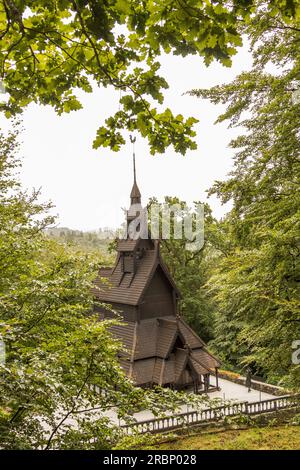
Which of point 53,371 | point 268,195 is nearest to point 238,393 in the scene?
point 268,195

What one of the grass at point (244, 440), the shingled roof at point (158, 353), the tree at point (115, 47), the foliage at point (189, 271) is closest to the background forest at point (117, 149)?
the tree at point (115, 47)

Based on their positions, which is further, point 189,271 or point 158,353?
point 189,271

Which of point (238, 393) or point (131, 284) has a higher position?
point (131, 284)

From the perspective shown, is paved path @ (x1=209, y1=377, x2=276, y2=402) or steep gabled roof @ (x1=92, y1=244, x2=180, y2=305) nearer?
paved path @ (x1=209, y1=377, x2=276, y2=402)

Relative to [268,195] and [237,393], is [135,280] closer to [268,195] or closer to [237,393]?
[237,393]

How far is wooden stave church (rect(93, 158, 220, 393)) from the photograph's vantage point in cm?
1847

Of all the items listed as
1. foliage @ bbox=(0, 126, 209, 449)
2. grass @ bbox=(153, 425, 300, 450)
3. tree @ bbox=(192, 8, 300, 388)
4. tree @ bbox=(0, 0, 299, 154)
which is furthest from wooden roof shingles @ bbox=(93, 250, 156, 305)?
tree @ bbox=(0, 0, 299, 154)

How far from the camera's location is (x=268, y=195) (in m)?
8.52

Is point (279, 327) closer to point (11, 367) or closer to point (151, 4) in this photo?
point (11, 367)

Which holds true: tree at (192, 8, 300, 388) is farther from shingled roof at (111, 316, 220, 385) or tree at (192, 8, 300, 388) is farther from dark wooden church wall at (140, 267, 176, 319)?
dark wooden church wall at (140, 267, 176, 319)

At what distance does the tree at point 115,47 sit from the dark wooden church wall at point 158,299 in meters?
17.7

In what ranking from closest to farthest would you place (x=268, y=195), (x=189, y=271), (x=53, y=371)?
(x=53, y=371), (x=268, y=195), (x=189, y=271)

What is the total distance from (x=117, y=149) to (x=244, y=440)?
34.6 feet
